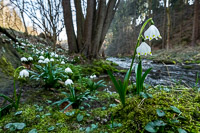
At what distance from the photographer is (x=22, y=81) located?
2.37m

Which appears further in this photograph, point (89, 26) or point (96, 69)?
point (89, 26)

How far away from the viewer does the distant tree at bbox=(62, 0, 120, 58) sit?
625cm

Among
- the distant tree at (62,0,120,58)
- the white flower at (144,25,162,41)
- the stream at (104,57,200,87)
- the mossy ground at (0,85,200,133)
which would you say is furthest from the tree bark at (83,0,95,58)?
the white flower at (144,25,162,41)

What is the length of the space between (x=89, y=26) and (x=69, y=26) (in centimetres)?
103

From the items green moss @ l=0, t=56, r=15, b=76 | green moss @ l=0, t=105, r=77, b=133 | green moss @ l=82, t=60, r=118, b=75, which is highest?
green moss @ l=0, t=56, r=15, b=76

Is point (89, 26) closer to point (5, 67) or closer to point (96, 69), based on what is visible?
point (96, 69)

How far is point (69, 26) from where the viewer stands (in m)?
6.32

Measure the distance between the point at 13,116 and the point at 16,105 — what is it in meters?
0.12

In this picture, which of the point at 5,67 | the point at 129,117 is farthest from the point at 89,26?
the point at 129,117

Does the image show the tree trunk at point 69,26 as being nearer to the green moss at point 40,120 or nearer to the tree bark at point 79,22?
the tree bark at point 79,22

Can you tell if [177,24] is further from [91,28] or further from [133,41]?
[91,28]

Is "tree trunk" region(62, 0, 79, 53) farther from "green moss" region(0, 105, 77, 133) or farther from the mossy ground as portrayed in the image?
"green moss" region(0, 105, 77, 133)

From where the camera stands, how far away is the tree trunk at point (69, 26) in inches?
240

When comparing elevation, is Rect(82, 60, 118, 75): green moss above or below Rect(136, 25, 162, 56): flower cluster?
below
